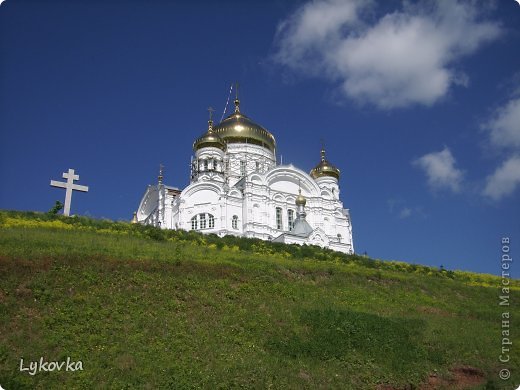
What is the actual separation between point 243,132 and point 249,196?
804cm

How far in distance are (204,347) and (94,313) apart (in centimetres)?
288

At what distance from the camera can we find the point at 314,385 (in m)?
13.4

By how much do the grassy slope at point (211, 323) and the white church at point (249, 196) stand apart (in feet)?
58.0

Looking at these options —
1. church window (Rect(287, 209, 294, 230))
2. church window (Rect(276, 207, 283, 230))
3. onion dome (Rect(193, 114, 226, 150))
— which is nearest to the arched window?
church window (Rect(276, 207, 283, 230))

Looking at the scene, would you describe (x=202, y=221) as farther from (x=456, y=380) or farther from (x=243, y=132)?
(x=456, y=380)

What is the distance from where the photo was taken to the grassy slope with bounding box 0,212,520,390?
13164 millimetres

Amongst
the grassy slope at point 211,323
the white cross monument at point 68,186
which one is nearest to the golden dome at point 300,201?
the white cross monument at point 68,186

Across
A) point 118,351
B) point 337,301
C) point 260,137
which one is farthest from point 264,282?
point 260,137

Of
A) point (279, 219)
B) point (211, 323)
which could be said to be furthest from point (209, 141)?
point (211, 323)

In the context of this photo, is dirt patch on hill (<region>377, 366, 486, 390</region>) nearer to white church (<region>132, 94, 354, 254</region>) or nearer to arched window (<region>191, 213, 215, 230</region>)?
white church (<region>132, 94, 354, 254</region>)

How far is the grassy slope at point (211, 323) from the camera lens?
518 inches

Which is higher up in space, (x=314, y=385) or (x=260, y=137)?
(x=260, y=137)

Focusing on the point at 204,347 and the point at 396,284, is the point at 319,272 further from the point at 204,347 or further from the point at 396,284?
the point at 204,347

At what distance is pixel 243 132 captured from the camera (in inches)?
1853
